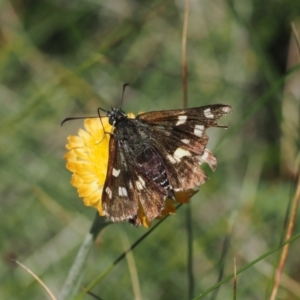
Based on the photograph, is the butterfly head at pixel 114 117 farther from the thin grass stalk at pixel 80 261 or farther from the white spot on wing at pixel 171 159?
the thin grass stalk at pixel 80 261

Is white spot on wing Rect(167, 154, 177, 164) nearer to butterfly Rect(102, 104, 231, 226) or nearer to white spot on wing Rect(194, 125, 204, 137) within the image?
butterfly Rect(102, 104, 231, 226)

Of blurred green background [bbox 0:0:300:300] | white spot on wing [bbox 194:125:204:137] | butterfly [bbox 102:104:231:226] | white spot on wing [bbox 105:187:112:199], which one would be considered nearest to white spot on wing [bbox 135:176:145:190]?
butterfly [bbox 102:104:231:226]

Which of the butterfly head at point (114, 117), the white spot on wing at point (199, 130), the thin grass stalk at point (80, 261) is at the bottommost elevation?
the thin grass stalk at point (80, 261)

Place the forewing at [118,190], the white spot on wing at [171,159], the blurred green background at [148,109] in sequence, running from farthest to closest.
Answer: the blurred green background at [148,109], the white spot on wing at [171,159], the forewing at [118,190]

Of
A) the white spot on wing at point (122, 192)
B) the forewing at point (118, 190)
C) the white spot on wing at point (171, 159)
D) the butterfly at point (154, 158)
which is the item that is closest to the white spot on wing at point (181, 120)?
the butterfly at point (154, 158)

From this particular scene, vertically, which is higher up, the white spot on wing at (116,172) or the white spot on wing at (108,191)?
the white spot on wing at (116,172)

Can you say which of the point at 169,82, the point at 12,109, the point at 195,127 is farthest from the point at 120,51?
the point at 195,127

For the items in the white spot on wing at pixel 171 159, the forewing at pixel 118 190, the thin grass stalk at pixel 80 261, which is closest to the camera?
the forewing at pixel 118 190

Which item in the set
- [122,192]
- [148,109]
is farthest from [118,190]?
[148,109]
